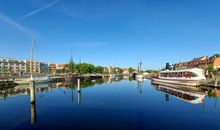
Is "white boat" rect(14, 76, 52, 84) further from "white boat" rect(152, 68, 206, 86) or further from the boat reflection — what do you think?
the boat reflection

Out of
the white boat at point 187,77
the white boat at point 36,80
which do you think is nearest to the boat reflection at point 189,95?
the white boat at point 187,77

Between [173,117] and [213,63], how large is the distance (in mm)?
109581

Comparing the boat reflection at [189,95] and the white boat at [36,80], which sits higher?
the white boat at [36,80]

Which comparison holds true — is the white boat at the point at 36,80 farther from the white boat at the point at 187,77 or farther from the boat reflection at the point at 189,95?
the boat reflection at the point at 189,95

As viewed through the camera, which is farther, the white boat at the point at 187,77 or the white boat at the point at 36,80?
the white boat at the point at 36,80

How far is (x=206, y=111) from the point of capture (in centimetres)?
3019

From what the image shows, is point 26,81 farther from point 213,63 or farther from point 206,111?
A: point 213,63

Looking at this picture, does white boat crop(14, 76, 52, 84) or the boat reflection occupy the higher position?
white boat crop(14, 76, 52, 84)

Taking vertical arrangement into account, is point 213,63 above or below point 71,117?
above

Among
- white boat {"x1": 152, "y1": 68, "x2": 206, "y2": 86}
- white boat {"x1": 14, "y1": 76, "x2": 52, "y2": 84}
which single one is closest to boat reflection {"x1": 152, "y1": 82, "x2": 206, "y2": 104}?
white boat {"x1": 152, "y1": 68, "x2": 206, "y2": 86}

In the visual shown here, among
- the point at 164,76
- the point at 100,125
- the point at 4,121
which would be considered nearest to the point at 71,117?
the point at 100,125

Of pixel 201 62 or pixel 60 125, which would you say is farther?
pixel 201 62

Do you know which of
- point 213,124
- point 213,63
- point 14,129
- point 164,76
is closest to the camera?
point 14,129

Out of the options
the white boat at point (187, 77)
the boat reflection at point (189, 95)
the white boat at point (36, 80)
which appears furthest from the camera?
the white boat at point (36, 80)
